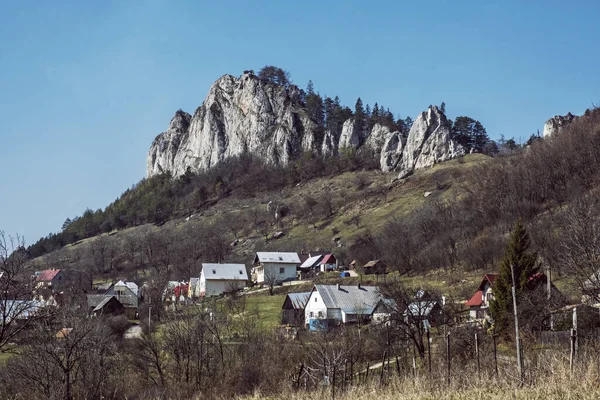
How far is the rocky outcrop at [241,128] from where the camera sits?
534 ft

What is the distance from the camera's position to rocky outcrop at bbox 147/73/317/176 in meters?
163

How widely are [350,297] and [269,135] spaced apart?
117513mm

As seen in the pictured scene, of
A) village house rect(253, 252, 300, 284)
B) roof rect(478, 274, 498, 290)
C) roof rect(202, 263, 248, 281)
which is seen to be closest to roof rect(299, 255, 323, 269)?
village house rect(253, 252, 300, 284)

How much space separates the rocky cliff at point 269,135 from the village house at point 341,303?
74780 mm

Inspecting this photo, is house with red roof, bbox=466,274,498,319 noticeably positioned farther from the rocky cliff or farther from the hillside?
the rocky cliff

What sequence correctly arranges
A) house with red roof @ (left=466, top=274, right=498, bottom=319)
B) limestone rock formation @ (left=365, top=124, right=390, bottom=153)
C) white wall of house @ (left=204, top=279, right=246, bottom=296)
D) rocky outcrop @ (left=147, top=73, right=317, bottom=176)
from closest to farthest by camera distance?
house with red roof @ (left=466, top=274, right=498, bottom=319) < white wall of house @ (left=204, top=279, right=246, bottom=296) < limestone rock formation @ (left=365, top=124, right=390, bottom=153) < rocky outcrop @ (left=147, top=73, right=317, bottom=176)

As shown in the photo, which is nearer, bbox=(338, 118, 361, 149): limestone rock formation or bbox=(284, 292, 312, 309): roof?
bbox=(284, 292, 312, 309): roof

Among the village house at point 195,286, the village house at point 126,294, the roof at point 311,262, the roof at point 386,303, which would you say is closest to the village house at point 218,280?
the village house at point 195,286

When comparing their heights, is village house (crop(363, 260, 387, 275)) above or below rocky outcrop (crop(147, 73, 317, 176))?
below

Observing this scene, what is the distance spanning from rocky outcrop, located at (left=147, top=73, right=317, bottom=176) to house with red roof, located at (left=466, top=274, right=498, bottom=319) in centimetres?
11179

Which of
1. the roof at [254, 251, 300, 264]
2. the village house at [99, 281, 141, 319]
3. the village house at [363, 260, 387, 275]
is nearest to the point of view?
the village house at [99, 281, 141, 319]

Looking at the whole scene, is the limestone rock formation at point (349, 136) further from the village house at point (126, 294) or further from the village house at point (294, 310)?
the village house at point (294, 310)

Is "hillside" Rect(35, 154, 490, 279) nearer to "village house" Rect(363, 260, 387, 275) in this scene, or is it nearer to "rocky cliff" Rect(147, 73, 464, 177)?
"rocky cliff" Rect(147, 73, 464, 177)

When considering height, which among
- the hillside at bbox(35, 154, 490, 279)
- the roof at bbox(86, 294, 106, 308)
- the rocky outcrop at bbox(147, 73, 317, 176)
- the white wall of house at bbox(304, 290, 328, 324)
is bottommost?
the white wall of house at bbox(304, 290, 328, 324)
